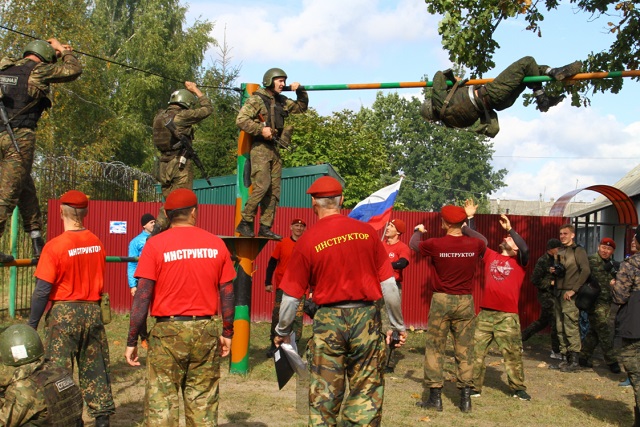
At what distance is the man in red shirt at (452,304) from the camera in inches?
353

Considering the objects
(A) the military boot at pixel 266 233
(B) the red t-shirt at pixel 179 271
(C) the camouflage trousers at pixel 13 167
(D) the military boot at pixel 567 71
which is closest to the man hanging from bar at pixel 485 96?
(D) the military boot at pixel 567 71

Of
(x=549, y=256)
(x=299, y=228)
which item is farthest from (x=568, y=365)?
(x=299, y=228)

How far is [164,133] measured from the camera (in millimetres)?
10102

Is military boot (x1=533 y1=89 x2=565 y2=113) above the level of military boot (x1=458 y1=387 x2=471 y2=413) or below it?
above

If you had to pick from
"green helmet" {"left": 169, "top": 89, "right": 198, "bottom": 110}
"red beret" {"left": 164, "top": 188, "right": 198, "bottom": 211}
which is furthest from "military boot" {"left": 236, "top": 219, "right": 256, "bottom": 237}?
"red beret" {"left": 164, "top": 188, "right": 198, "bottom": 211}

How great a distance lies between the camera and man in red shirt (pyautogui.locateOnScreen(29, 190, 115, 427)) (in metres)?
7.08

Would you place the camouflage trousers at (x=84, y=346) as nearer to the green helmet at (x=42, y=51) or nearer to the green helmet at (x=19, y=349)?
the green helmet at (x=19, y=349)

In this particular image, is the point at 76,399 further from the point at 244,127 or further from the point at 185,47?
the point at 185,47

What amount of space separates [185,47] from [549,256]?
106 ft

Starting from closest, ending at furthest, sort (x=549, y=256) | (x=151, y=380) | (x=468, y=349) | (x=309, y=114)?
(x=151, y=380), (x=468, y=349), (x=549, y=256), (x=309, y=114)

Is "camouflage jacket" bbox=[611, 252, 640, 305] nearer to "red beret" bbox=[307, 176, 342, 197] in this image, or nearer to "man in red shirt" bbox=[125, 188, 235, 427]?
"red beret" bbox=[307, 176, 342, 197]

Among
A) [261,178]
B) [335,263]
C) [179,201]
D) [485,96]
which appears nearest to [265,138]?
[261,178]

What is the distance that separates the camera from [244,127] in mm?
10297

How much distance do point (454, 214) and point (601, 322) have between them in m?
4.94
